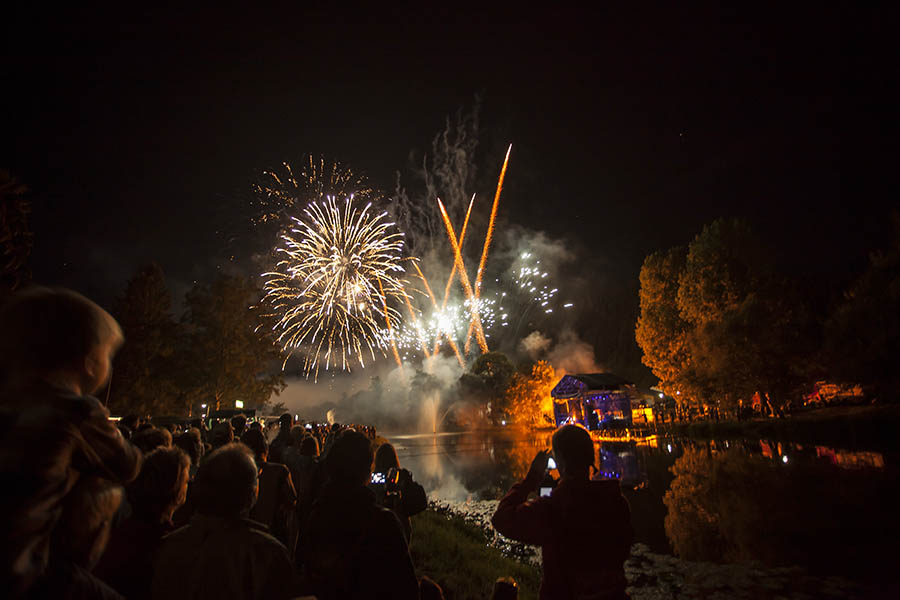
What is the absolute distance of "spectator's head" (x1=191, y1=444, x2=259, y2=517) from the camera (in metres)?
2.47

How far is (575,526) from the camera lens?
3004mm

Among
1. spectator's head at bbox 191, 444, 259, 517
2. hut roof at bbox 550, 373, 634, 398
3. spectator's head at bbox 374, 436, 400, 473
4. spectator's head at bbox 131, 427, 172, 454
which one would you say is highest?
hut roof at bbox 550, 373, 634, 398

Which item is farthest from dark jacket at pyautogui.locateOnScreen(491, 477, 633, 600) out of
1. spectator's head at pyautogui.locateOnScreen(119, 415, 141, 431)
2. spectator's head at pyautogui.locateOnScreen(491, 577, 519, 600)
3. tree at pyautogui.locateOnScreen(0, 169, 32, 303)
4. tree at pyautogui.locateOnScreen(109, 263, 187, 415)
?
tree at pyautogui.locateOnScreen(109, 263, 187, 415)

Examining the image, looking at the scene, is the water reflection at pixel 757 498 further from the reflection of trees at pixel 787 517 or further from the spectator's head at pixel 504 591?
the spectator's head at pixel 504 591

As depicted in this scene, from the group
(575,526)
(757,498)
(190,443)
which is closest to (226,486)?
(575,526)

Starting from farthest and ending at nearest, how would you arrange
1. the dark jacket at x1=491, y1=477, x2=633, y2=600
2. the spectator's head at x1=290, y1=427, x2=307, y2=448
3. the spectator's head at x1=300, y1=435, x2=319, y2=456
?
the spectator's head at x1=290, y1=427, x2=307, y2=448 < the spectator's head at x1=300, y1=435, x2=319, y2=456 < the dark jacket at x1=491, y1=477, x2=633, y2=600

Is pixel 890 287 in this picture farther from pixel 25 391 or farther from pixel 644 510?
pixel 25 391

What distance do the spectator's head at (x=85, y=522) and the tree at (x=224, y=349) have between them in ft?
135

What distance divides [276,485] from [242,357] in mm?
37812

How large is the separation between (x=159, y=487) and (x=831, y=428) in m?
31.9

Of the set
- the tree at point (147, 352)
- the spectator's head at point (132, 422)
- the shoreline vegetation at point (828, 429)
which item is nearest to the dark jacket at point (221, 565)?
the spectator's head at point (132, 422)

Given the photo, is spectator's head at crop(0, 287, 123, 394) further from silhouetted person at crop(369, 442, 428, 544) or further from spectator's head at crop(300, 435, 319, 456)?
spectator's head at crop(300, 435, 319, 456)

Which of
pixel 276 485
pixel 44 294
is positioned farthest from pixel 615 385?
pixel 44 294

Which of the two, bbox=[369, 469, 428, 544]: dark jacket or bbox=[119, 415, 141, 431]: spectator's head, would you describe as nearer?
bbox=[369, 469, 428, 544]: dark jacket
